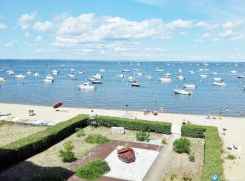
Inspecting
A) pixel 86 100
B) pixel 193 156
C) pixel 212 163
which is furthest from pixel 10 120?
pixel 86 100

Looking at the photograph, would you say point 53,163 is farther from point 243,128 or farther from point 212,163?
point 243,128

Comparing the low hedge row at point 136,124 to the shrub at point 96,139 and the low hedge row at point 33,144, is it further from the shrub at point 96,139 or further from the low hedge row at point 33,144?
the shrub at point 96,139

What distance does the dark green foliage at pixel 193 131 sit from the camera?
38406 millimetres

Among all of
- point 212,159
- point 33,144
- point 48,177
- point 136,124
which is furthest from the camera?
point 136,124

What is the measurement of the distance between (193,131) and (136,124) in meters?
6.74

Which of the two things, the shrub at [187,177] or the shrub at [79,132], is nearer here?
the shrub at [187,177]

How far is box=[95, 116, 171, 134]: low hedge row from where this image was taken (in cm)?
3959

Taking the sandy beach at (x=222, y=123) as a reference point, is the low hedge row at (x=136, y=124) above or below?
above

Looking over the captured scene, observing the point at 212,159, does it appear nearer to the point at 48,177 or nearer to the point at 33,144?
the point at 48,177

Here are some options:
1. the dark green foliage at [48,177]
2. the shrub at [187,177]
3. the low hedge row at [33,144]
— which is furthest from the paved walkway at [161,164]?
the low hedge row at [33,144]

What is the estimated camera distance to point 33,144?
30516mm

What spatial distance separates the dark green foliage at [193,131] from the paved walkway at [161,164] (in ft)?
13.7

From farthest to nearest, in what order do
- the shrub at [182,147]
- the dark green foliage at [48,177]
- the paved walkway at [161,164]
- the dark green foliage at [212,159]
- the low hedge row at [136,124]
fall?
the low hedge row at [136,124] < the shrub at [182,147] < the paved walkway at [161,164] < the dark green foliage at [48,177] < the dark green foliage at [212,159]

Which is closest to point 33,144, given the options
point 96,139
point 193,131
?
point 96,139
